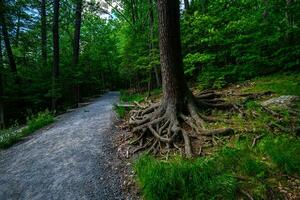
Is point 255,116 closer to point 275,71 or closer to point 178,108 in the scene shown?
point 178,108

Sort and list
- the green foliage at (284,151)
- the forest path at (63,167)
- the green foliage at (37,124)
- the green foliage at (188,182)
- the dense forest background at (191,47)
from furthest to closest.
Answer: the green foliage at (37,124)
the dense forest background at (191,47)
the forest path at (63,167)
the green foliage at (284,151)
the green foliage at (188,182)

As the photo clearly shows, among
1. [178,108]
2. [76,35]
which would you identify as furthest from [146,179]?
[76,35]

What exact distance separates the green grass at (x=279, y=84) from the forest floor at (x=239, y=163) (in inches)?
39.4

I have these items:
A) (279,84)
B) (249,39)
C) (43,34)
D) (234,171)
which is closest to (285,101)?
(279,84)

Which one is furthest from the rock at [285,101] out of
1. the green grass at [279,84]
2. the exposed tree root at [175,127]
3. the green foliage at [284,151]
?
the green foliage at [284,151]

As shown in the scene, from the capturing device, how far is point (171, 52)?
20.7 feet

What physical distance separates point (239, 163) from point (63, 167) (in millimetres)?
3633

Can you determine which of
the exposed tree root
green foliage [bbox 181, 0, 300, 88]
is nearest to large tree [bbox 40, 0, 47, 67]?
green foliage [bbox 181, 0, 300, 88]

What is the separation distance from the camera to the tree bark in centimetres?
629

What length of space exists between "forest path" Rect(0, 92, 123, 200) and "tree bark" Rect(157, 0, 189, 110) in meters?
2.01

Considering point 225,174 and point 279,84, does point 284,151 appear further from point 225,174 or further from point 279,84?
point 279,84

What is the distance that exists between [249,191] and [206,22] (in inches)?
295

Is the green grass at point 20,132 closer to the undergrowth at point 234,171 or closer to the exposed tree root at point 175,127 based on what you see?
the exposed tree root at point 175,127

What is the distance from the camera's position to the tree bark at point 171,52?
→ 629 cm
